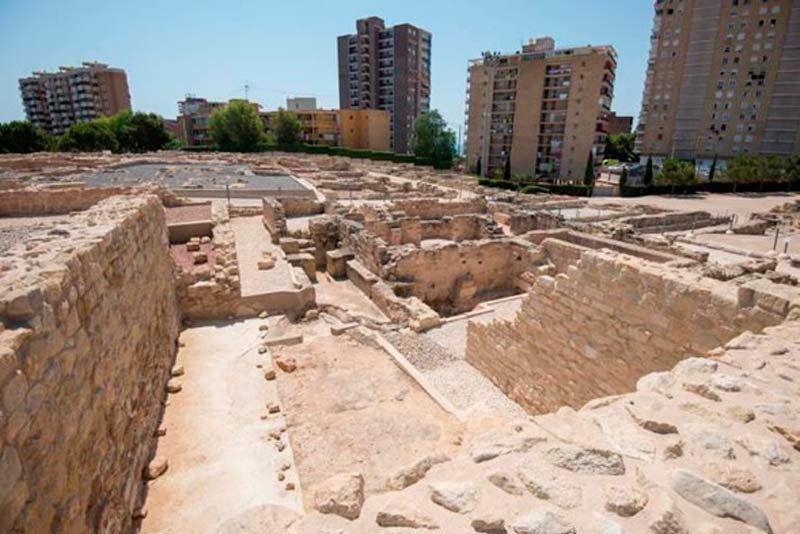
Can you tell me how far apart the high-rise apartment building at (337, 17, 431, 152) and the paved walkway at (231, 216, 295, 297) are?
6026cm

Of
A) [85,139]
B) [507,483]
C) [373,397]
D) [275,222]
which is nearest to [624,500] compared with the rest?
[507,483]

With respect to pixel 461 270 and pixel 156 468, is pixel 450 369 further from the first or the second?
→ pixel 461 270

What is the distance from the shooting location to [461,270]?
41.0 feet

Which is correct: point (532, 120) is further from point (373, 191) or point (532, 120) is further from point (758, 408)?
point (758, 408)

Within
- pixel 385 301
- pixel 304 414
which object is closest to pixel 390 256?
pixel 385 301

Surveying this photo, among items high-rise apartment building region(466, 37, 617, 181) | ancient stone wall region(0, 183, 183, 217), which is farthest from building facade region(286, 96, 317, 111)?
ancient stone wall region(0, 183, 183, 217)

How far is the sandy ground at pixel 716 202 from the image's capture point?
29188 millimetres

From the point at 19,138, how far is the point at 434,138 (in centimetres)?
5038

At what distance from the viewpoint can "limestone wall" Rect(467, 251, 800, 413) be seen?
4098 mm

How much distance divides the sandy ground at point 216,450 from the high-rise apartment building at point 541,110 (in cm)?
4261

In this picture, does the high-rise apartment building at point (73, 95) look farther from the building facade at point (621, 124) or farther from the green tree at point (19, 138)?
the building facade at point (621, 124)

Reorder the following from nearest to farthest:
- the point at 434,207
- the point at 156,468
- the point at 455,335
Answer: the point at 156,468, the point at 455,335, the point at 434,207

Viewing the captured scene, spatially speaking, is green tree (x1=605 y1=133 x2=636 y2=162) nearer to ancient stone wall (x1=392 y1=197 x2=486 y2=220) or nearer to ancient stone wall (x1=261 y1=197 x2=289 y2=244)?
ancient stone wall (x1=392 y1=197 x2=486 y2=220)

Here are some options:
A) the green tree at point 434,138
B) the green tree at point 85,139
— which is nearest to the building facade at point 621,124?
the green tree at point 434,138
